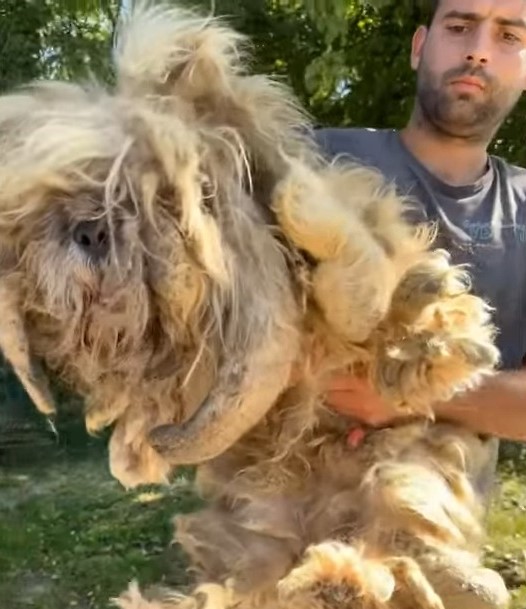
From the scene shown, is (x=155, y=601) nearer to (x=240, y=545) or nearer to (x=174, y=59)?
(x=240, y=545)

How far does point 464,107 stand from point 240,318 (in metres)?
1.09

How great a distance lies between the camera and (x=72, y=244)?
194 cm

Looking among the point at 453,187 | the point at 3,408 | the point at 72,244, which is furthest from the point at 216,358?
the point at 3,408

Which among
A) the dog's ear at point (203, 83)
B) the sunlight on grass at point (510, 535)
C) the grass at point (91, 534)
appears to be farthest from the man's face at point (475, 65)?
the sunlight on grass at point (510, 535)

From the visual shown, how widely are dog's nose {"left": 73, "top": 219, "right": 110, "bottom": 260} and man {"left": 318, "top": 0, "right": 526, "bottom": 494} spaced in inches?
34.8

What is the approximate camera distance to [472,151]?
2.99 meters

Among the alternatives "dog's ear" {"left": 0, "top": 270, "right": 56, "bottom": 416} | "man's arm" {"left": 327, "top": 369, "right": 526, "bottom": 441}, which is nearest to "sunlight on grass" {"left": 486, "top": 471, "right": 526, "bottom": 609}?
"man's arm" {"left": 327, "top": 369, "right": 526, "bottom": 441}

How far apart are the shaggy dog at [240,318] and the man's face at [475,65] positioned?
2.09 feet

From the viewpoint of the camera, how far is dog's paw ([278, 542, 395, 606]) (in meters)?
1.99

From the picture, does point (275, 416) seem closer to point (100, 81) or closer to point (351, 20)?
point (100, 81)

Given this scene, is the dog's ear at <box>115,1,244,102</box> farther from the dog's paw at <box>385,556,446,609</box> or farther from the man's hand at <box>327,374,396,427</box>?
the dog's paw at <box>385,556,446,609</box>

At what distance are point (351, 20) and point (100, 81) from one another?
337 cm

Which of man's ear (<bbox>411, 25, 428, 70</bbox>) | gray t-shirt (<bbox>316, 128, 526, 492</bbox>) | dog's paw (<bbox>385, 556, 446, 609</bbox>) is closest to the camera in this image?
dog's paw (<bbox>385, 556, 446, 609</bbox>)

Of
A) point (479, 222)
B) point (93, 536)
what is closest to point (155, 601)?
point (479, 222)
